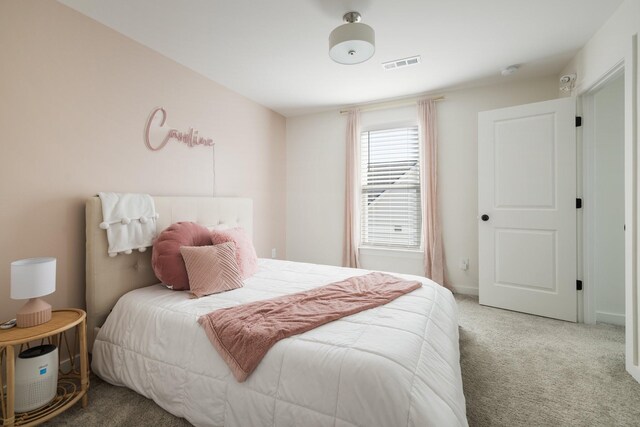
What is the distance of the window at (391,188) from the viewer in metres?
3.62

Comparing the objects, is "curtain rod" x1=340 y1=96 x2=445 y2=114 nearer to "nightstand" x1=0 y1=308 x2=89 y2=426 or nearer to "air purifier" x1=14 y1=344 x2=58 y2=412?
"nightstand" x1=0 y1=308 x2=89 y2=426

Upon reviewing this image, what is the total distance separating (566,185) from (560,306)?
3.68 feet

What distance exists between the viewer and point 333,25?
209 centimetres

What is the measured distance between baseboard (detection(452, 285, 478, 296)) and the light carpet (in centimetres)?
85

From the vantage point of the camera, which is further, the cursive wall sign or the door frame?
the door frame

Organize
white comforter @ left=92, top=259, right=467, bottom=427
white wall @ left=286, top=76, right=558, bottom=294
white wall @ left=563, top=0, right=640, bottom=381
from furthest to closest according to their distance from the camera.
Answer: white wall @ left=286, top=76, right=558, bottom=294 < white wall @ left=563, top=0, right=640, bottom=381 < white comforter @ left=92, top=259, right=467, bottom=427

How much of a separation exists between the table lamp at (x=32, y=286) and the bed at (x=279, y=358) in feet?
1.10

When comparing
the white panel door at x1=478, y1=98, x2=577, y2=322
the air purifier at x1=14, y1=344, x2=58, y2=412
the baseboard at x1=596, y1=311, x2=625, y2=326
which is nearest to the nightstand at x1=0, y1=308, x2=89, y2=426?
the air purifier at x1=14, y1=344, x2=58, y2=412

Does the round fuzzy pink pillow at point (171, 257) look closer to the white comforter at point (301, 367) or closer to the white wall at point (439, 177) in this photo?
the white comforter at point (301, 367)

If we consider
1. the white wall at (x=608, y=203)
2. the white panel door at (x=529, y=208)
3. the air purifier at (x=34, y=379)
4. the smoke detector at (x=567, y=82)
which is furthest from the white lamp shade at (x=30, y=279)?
the smoke detector at (x=567, y=82)

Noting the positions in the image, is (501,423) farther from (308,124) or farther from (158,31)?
(308,124)

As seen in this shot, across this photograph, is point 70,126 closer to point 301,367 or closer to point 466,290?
point 301,367

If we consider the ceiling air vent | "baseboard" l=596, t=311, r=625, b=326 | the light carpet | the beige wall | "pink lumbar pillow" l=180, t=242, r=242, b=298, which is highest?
the ceiling air vent

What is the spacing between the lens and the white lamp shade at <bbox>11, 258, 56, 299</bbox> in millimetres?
1380
